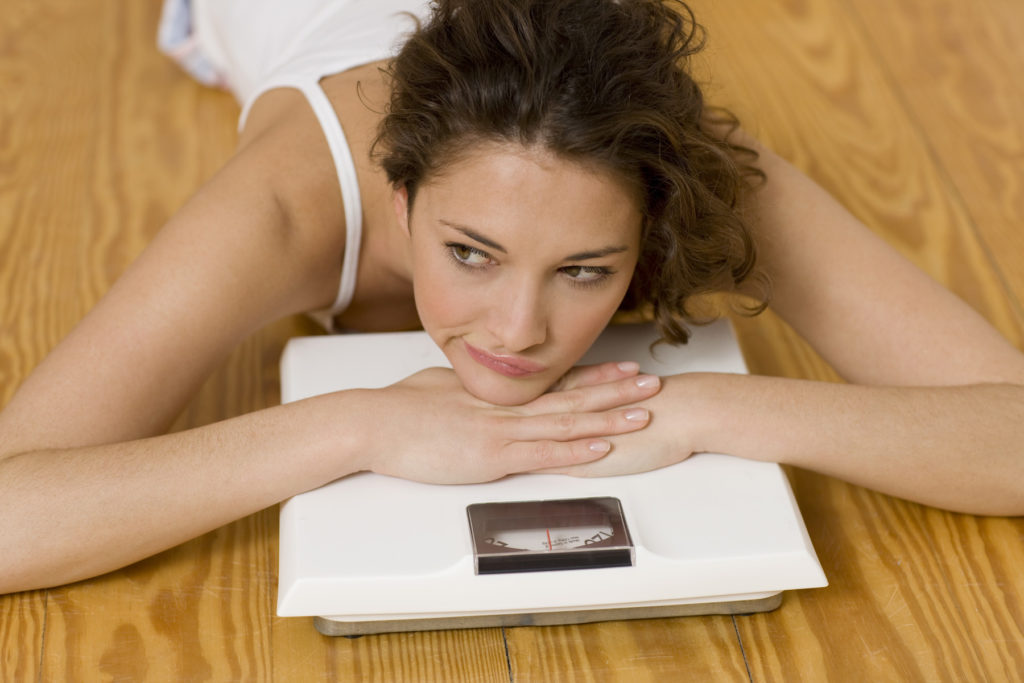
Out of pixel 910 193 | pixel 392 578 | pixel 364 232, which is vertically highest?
pixel 910 193

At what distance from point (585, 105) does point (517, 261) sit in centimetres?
15

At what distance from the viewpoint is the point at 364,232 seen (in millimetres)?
1346

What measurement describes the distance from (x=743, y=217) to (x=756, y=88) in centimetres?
92

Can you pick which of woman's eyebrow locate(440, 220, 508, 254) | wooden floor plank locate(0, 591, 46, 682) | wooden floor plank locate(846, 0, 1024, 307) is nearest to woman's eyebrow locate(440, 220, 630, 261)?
woman's eyebrow locate(440, 220, 508, 254)

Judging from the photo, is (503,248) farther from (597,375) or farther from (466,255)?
(597,375)

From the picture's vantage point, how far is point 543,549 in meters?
1.07

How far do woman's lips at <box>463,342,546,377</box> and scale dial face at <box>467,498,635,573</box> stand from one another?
0.13 metres

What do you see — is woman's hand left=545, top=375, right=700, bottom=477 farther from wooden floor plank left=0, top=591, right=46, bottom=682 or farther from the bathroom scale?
wooden floor plank left=0, top=591, right=46, bottom=682

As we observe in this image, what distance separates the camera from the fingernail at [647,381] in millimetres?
1149

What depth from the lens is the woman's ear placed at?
45.3 inches

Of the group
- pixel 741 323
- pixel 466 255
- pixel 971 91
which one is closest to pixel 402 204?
pixel 466 255

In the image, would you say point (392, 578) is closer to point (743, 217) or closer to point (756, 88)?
point (743, 217)

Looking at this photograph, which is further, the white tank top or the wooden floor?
the white tank top

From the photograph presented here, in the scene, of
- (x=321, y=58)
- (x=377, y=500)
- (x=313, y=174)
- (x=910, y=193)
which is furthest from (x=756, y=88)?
(x=377, y=500)
